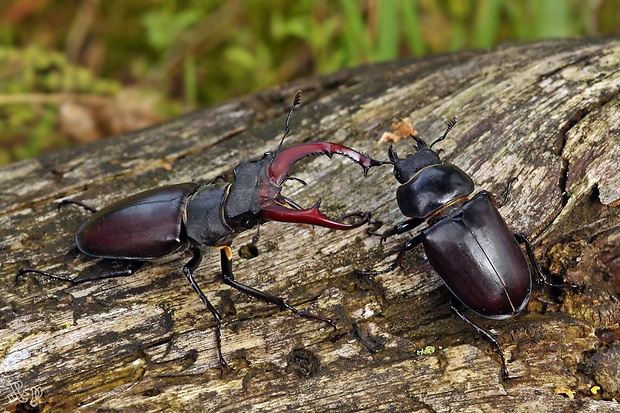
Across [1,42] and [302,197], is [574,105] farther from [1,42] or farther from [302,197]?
[1,42]

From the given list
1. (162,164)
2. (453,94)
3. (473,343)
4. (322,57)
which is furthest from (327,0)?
(473,343)

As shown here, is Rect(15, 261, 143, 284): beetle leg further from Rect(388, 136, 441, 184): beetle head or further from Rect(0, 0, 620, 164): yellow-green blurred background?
Rect(0, 0, 620, 164): yellow-green blurred background

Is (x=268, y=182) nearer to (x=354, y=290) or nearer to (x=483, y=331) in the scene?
(x=354, y=290)

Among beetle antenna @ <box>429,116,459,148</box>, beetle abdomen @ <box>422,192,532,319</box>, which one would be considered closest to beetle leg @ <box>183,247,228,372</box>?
beetle abdomen @ <box>422,192,532,319</box>

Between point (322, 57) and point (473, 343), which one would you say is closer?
point (473, 343)

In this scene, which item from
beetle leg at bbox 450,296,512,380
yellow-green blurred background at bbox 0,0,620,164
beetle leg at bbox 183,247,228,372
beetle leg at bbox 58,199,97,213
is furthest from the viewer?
yellow-green blurred background at bbox 0,0,620,164

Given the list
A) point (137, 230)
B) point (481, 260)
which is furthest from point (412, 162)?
point (137, 230)
